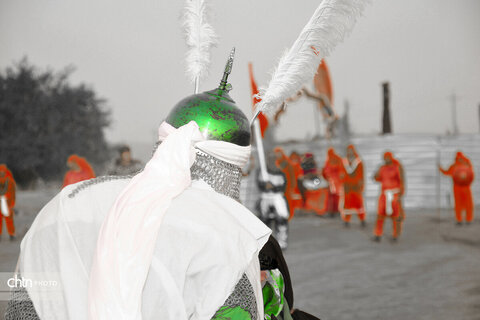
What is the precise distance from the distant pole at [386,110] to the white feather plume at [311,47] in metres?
11.3

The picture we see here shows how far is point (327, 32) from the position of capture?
43.8 inches

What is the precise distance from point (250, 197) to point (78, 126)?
5.48m

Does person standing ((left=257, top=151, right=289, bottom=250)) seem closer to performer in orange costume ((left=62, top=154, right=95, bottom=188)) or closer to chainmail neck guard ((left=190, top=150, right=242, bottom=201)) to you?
performer in orange costume ((left=62, top=154, right=95, bottom=188))

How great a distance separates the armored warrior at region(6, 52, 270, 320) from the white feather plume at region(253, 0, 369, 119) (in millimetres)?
319

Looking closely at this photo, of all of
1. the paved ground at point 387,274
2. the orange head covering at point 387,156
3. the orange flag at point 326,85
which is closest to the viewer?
the paved ground at point 387,274

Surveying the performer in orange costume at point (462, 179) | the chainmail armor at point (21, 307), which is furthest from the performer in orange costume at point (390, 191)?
the chainmail armor at point (21, 307)

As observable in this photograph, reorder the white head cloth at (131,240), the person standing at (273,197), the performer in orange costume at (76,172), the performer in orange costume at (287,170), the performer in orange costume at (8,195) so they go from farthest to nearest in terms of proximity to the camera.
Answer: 1. the performer in orange costume at (287,170)
2. the performer in orange costume at (8,195)
3. the performer in orange costume at (76,172)
4. the person standing at (273,197)
5. the white head cloth at (131,240)

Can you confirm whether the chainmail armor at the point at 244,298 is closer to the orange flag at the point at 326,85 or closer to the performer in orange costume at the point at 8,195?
the performer in orange costume at the point at 8,195

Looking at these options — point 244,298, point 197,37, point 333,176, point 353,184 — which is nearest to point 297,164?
point 333,176

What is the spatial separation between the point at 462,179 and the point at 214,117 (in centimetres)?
783

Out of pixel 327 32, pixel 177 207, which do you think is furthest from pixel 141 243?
pixel 327 32

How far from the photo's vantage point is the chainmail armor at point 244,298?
2.51 feet

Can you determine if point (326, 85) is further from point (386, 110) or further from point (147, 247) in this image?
point (147, 247)

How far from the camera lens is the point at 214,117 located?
93 cm
